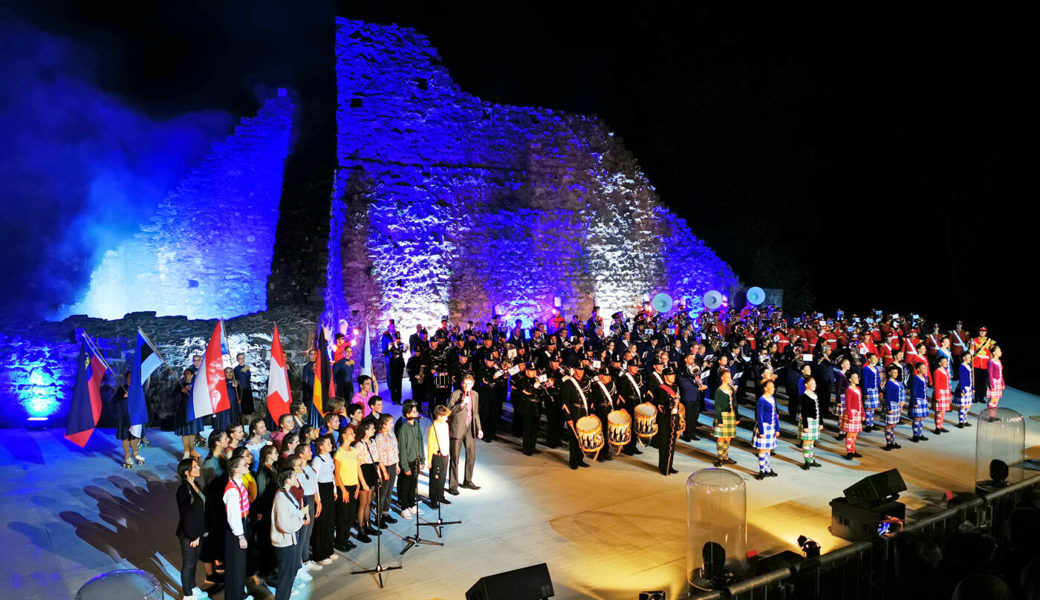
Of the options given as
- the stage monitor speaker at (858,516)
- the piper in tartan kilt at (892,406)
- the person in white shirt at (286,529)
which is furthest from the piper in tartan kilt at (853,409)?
the person in white shirt at (286,529)

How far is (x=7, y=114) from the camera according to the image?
666 inches

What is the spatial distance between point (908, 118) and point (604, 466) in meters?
23.7

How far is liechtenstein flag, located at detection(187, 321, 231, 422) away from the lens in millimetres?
8469

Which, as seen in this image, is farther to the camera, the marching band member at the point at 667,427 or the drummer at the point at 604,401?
the drummer at the point at 604,401

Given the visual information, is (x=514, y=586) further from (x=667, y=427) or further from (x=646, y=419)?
(x=646, y=419)

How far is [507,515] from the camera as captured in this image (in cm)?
785

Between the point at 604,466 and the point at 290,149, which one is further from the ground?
the point at 290,149

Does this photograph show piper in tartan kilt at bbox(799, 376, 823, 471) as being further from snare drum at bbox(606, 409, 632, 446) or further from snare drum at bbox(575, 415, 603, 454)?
snare drum at bbox(575, 415, 603, 454)

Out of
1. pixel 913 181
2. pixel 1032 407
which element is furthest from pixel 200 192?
pixel 913 181

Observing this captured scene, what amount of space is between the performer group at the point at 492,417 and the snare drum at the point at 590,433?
0.05ft

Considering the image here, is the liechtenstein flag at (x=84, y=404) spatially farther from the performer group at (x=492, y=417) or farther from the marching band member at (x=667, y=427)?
the marching band member at (x=667, y=427)

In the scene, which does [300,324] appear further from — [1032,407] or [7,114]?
[1032,407]

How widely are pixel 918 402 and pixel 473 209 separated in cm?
1130

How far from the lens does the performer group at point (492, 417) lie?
598 cm
